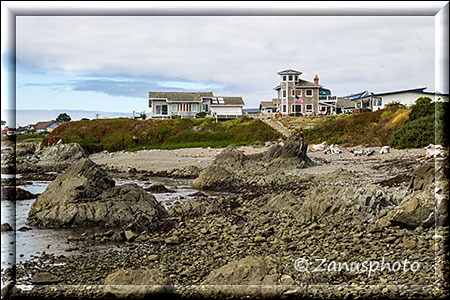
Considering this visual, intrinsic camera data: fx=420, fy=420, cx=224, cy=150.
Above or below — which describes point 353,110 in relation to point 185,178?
above

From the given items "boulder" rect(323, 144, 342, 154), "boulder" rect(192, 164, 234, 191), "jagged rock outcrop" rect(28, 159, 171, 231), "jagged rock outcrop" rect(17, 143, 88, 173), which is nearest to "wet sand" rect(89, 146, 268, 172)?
"boulder" rect(192, 164, 234, 191)

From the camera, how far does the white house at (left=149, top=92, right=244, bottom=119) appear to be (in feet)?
40.1

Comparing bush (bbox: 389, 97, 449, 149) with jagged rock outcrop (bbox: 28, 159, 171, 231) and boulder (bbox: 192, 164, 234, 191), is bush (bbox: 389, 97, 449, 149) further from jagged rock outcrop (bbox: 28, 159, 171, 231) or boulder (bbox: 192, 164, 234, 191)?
jagged rock outcrop (bbox: 28, 159, 171, 231)

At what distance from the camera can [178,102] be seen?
43.2 ft

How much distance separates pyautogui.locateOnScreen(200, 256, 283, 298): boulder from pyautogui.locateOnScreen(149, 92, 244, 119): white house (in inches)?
244

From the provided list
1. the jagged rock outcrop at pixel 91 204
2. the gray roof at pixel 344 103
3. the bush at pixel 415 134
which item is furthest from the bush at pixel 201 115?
the gray roof at pixel 344 103

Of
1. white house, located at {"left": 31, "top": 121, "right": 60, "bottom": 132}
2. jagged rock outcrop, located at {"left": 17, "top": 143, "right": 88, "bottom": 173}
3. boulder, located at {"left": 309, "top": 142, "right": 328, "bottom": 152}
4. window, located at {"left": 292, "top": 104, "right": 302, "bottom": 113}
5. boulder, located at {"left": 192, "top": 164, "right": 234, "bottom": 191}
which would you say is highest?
window, located at {"left": 292, "top": 104, "right": 302, "bottom": 113}

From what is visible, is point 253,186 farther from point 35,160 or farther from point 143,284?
point 35,160

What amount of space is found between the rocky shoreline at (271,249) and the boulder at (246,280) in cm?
1

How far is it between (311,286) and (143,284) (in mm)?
2386

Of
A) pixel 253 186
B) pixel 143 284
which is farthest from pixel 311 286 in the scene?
pixel 253 186

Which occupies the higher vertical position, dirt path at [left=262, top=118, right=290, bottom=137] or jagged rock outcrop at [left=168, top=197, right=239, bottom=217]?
dirt path at [left=262, top=118, right=290, bottom=137]

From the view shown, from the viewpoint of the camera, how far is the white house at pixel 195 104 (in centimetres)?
1223

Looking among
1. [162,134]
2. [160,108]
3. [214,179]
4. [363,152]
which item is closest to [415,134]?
[363,152]
